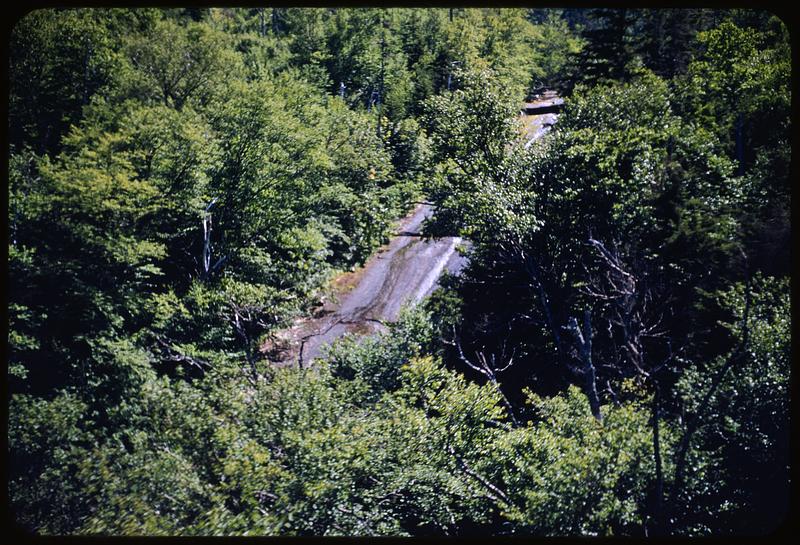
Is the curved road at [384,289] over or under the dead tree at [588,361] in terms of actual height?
under

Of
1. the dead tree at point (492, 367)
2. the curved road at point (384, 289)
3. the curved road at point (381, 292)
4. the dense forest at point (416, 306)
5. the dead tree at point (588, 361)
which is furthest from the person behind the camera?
the curved road at point (384, 289)

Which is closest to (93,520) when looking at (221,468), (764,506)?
(221,468)

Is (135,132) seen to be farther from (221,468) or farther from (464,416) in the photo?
(464,416)

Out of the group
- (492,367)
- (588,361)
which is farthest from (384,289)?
(588,361)

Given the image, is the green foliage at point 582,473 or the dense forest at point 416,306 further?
the dense forest at point 416,306

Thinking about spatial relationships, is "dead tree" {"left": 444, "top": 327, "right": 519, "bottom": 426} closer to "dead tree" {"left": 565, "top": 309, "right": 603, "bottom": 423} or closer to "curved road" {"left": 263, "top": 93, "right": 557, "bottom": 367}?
"dead tree" {"left": 565, "top": 309, "right": 603, "bottom": 423}

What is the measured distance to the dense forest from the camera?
7.61 metres

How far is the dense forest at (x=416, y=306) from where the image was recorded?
7613mm

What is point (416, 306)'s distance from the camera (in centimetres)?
1584

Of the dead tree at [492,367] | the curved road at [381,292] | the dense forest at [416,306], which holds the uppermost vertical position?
the dense forest at [416,306]

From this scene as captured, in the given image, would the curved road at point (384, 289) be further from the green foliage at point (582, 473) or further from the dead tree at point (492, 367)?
the green foliage at point (582, 473)

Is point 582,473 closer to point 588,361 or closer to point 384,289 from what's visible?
point 588,361

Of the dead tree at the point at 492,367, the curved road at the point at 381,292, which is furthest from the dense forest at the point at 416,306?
the curved road at the point at 381,292

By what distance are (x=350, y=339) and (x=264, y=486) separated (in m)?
6.79
